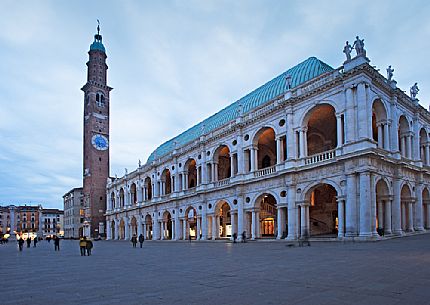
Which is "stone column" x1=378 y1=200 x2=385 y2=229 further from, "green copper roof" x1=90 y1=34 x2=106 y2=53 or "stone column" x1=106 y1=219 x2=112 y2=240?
"green copper roof" x1=90 y1=34 x2=106 y2=53

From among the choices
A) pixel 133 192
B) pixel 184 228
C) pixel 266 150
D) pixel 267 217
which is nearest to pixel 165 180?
pixel 184 228

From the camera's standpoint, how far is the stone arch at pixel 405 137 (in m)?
32.6

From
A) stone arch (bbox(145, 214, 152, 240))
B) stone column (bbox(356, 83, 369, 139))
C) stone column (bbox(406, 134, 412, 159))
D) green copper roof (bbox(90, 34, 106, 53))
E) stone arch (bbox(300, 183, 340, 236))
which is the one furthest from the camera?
green copper roof (bbox(90, 34, 106, 53))

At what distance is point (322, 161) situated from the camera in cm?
2783

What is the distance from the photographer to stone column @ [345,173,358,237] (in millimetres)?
25047

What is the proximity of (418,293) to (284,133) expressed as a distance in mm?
25330

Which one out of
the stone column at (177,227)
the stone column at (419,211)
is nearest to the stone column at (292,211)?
the stone column at (419,211)

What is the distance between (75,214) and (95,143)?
29.3 metres

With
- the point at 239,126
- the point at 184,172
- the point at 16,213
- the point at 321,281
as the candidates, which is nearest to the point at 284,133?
the point at 239,126

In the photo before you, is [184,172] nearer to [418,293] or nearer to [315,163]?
[315,163]

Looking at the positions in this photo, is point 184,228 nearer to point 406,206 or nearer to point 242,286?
point 406,206

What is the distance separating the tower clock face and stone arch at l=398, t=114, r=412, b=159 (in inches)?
2298

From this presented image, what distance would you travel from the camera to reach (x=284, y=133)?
32344mm

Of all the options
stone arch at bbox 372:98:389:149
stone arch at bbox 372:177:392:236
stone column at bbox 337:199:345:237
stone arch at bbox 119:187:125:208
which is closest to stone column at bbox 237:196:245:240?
stone column at bbox 337:199:345:237
